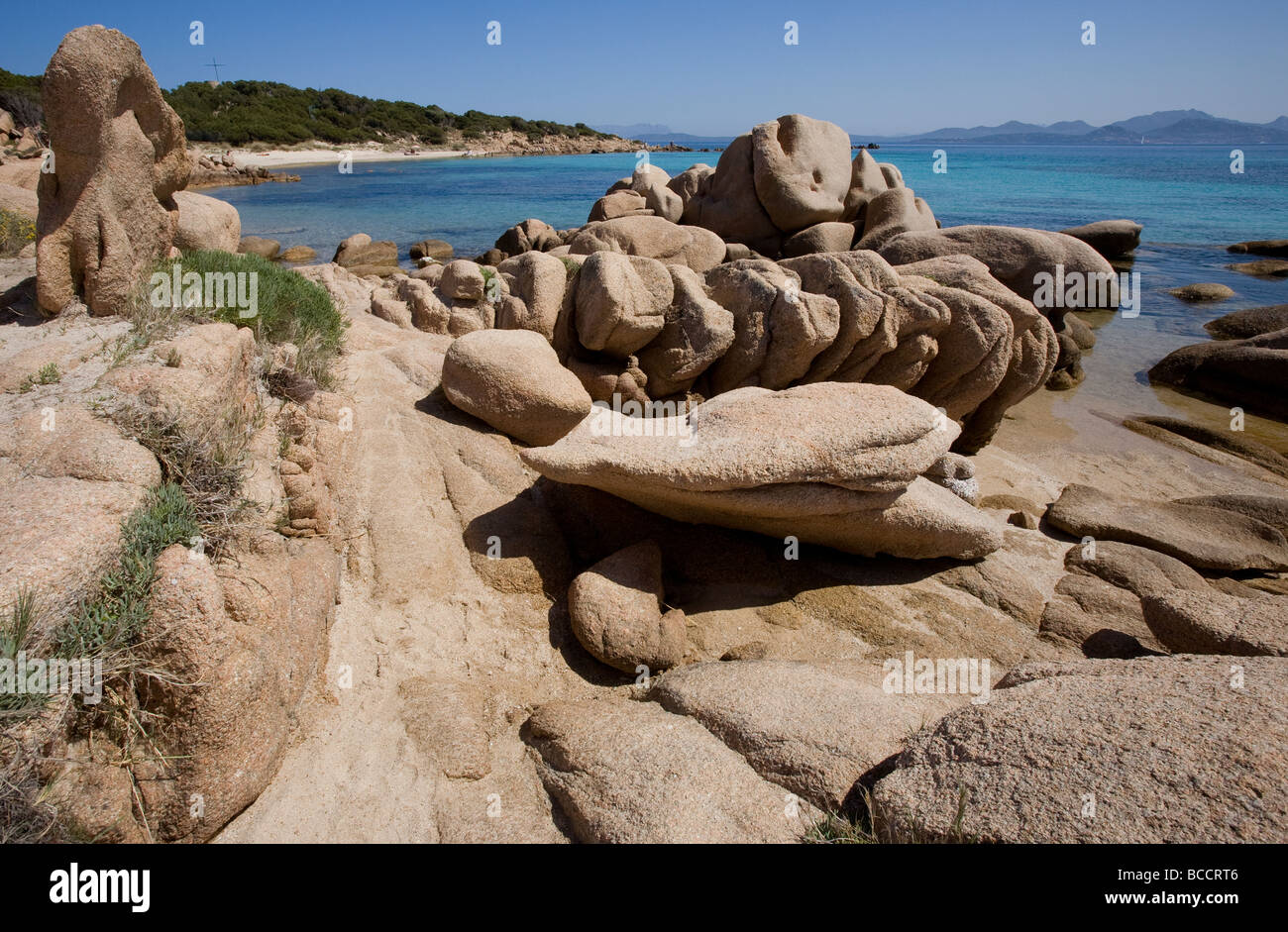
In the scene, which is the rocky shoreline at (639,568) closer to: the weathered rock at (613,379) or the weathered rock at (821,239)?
the weathered rock at (613,379)

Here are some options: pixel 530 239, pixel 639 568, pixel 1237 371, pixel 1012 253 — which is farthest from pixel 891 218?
pixel 639 568

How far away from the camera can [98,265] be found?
539 centimetres

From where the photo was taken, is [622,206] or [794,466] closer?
[794,466]

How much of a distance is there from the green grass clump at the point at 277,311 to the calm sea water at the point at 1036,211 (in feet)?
42.8

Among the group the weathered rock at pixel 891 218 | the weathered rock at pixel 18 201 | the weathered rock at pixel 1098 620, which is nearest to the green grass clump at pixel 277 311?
the weathered rock at pixel 18 201

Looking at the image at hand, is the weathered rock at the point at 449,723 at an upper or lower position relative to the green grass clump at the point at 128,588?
lower

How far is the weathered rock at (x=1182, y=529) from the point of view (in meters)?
6.50

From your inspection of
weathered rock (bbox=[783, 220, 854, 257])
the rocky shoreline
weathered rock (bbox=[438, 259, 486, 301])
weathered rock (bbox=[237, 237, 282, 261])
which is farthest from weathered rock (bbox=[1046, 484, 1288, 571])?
weathered rock (bbox=[237, 237, 282, 261])

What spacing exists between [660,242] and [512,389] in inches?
232

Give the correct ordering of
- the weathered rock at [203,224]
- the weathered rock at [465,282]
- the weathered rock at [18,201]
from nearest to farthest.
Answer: the weathered rock at [203,224] → the weathered rock at [18,201] → the weathered rock at [465,282]

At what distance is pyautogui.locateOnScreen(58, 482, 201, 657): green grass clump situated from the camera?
2.74 meters

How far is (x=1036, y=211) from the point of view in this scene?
1420 inches

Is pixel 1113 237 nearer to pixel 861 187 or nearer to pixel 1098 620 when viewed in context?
pixel 861 187
